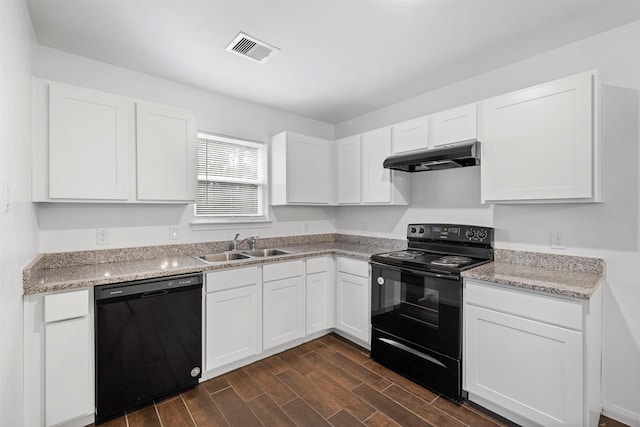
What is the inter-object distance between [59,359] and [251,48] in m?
2.39

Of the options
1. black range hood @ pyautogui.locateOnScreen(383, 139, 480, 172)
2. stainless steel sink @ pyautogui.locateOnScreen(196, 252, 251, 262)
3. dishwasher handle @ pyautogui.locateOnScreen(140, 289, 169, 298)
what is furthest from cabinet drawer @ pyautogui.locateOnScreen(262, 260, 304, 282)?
black range hood @ pyautogui.locateOnScreen(383, 139, 480, 172)

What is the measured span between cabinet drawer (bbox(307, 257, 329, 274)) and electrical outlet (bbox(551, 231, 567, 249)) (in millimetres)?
1943

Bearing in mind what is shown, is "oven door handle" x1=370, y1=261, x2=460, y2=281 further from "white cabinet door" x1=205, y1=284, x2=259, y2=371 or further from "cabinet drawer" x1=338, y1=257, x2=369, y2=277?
"white cabinet door" x1=205, y1=284, x2=259, y2=371

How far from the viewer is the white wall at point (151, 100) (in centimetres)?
230

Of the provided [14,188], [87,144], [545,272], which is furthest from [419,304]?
[87,144]

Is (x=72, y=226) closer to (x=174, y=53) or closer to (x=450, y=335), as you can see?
(x=174, y=53)

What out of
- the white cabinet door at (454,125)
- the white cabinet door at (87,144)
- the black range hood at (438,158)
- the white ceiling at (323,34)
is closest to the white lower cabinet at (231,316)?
the white cabinet door at (87,144)

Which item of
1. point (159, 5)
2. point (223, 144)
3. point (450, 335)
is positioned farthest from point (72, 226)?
point (450, 335)

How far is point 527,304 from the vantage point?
183 centimetres

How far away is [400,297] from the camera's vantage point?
252 centimetres

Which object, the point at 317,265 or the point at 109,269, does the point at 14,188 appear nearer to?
the point at 109,269

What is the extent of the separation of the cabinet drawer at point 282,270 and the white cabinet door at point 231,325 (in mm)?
152

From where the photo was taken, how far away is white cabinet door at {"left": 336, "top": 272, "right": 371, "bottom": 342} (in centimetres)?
289

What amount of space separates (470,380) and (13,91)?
3.17 m
